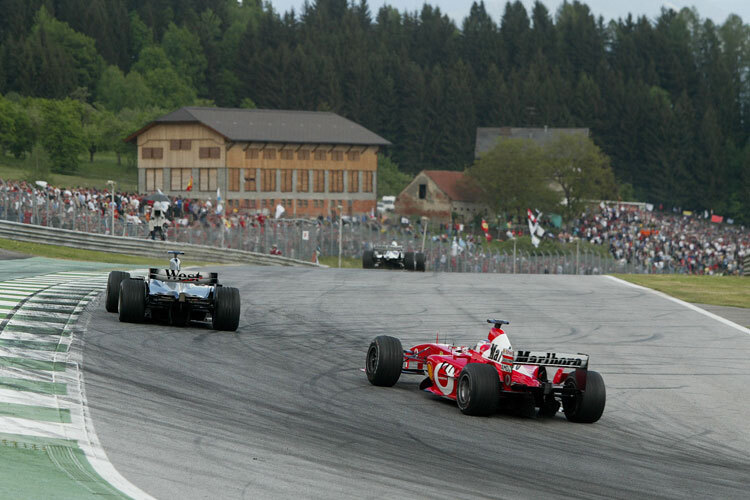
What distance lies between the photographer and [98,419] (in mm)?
10797

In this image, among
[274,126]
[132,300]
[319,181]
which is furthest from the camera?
[274,126]

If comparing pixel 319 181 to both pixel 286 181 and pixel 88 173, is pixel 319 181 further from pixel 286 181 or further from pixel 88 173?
pixel 88 173

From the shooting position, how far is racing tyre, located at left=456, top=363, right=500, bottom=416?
12.5 meters

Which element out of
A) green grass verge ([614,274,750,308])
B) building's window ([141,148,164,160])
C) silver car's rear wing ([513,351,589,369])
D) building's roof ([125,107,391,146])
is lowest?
green grass verge ([614,274,750,308])

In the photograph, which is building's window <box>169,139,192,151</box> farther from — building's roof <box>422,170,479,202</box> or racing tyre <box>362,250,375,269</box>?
racing tyre <box>362,250,375,269</box>

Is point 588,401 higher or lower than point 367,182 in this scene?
lower

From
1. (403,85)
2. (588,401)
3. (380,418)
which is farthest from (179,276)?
(403,85)

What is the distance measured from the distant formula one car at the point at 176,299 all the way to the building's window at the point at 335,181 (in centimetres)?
8281

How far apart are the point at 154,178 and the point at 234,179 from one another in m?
7.60

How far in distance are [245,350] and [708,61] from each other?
18040cm

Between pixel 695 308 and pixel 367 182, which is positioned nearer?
pixel 695 308

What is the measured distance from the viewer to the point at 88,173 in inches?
4363

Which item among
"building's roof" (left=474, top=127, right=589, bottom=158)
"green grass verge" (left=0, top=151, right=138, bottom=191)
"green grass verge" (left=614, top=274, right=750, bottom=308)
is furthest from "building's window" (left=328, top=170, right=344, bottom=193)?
"green grass verge" (left=614, top=274, right=750, bottom=308)

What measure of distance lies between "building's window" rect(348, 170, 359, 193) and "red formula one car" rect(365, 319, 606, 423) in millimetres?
89870
